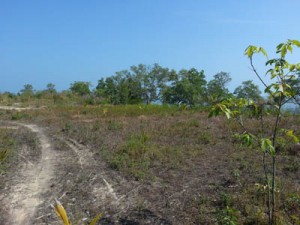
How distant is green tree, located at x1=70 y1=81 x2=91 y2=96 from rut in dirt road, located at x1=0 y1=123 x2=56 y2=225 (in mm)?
23357

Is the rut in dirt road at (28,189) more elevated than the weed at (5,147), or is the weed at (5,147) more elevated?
the weed at (5,147)

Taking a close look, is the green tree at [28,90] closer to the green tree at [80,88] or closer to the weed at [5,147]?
the green tree at [80,88]

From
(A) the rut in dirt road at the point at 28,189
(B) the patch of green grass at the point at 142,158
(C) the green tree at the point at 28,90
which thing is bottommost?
(A) the rut in dirt road at the point at 28,189

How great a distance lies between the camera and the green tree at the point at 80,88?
32.5m

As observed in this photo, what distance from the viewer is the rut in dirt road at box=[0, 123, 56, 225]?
5480 mm

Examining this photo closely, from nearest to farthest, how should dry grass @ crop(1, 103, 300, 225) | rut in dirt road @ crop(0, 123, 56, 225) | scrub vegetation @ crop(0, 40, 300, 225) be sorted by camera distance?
scrub vegetation @ crop(0, 40, 300, 225)
dry grass @ crop(1, 103, 300, 225)
rut in dirt road @ crop(0, 123, 56, 225)

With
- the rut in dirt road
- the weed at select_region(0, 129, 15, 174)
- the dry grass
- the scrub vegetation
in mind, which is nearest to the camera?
the scrub vegetation

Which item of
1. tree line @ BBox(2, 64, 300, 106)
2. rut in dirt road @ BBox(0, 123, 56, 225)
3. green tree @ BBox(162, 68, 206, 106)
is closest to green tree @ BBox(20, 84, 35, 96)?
tree line @ BBox(2, 64, 300, 106)

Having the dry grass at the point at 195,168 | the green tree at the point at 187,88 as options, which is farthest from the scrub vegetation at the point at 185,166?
the green tree at the point at 187,88

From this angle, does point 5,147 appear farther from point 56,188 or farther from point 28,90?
point 28,90

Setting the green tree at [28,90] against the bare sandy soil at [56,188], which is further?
the green tree at [28,90]

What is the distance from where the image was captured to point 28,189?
6586 millimetres

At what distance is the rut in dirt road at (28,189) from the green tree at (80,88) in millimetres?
23357

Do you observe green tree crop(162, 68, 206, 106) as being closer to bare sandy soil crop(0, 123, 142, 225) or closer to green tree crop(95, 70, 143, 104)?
green tree crop(95, 70, 143, 104)
